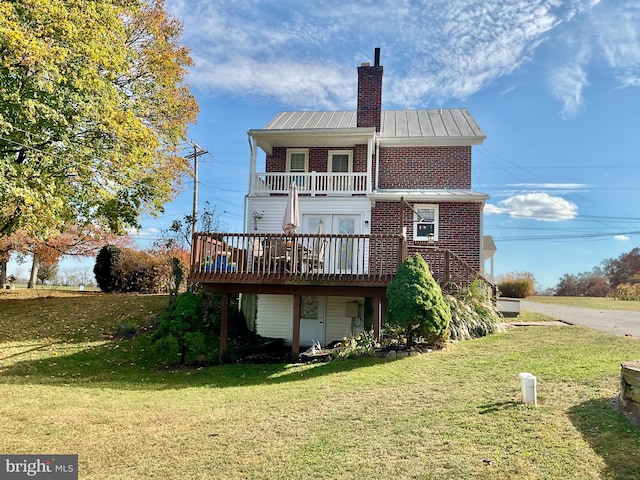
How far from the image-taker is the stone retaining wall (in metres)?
5.29

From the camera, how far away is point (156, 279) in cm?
2231

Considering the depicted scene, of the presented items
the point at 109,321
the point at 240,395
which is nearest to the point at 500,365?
the point at 240,395

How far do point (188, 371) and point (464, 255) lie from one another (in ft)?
31.3

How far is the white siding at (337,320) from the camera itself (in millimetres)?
15102

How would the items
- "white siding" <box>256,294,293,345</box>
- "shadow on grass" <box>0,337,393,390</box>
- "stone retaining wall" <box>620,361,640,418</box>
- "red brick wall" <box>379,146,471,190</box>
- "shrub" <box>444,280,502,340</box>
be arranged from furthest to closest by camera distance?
"red brick wall" <box>379,146,471,190</box>, "white siding" <box>256,294,293,345</box>, "shrub" <box>444,280,502,340</box>, "shadow on grass" <box>0,337,393,390</box>, "stone retaining wall" <box>620,361,640,418</box>

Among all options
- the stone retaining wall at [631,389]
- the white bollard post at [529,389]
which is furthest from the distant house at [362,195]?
the stone retaining wall at [631,389]

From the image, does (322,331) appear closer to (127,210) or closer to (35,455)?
(127,210)

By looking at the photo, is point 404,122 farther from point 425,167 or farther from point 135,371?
point 135,371

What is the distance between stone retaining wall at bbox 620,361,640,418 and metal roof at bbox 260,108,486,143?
1195cm

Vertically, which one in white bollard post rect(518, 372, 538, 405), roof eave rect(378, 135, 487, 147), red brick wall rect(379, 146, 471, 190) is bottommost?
white bollard post rect(518, 372, 538, 405)

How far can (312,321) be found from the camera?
15305 mm

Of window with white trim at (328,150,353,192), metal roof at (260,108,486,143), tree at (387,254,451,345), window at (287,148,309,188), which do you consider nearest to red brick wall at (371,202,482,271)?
metal roof at (260,108,486,143)

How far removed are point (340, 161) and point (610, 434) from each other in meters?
13.7

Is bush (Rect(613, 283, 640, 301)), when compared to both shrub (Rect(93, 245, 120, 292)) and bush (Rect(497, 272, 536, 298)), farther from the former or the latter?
shrub (Rect(93, 245, 120, 292))
